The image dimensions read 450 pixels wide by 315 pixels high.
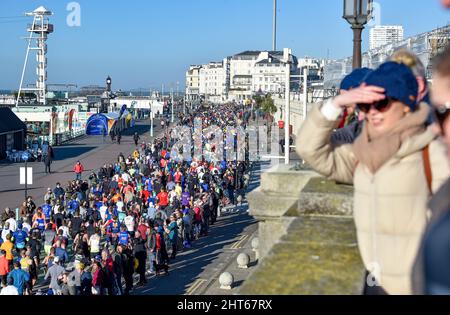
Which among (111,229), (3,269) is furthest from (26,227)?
(3,269)

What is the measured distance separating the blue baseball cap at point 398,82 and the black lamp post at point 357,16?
6616mm

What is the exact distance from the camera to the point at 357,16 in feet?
31.7

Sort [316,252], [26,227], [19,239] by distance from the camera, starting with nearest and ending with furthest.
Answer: [316,252], [19,239], [26,227]

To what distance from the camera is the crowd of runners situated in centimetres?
1169

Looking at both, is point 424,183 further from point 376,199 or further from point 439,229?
point 439,229

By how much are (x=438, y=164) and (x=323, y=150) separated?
687 millimetres

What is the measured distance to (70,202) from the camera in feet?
64.8

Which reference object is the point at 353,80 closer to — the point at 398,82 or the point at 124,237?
the point at 398,82

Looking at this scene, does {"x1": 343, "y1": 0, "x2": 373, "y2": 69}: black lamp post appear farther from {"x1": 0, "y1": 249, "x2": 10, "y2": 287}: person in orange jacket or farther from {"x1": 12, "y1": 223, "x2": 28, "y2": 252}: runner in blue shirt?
{"x1": 12, "y1": 223, "x2": 28, "y2": 252}: runner in blue shirt

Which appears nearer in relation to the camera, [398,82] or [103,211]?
[398,82]

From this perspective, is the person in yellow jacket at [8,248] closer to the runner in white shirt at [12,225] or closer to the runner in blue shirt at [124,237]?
the runner in blue shirt at [124,237]

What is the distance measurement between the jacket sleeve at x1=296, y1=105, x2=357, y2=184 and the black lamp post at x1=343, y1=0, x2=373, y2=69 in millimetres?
6119
